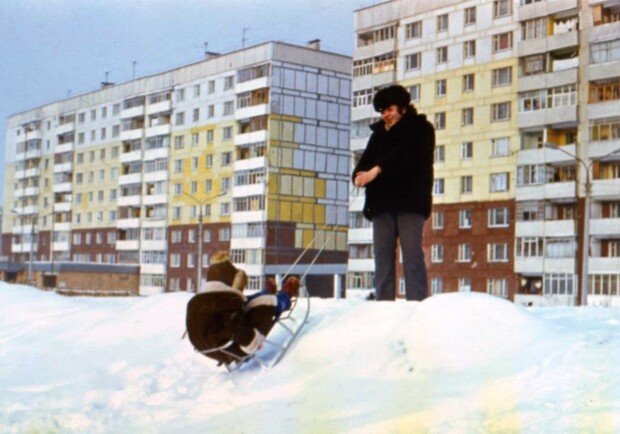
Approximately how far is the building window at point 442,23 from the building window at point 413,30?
1.79m

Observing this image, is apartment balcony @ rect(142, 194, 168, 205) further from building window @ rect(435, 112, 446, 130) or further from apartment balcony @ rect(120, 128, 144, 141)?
building window @ rect(435, 112, 446, 130)

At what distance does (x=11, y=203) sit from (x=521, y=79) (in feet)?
256

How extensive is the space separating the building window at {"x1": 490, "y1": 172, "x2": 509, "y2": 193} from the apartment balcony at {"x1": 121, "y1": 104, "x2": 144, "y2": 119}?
43.5m

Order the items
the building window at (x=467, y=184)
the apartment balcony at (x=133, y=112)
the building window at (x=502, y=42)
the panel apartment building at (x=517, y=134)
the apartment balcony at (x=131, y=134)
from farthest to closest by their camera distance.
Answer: the apartment balcony at (x=131, y=134)
the apartment balcony at (x=133, y=112)
the building window at (x=467, y=184)
the building window at (x=502, y=42)
the panel apartment building at (x=517, y=134)

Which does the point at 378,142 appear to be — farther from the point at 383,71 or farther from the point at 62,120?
the point at 62,120

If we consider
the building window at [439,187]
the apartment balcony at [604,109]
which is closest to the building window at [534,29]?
the apartment balcony at [604,109]

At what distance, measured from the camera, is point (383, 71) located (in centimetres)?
6950

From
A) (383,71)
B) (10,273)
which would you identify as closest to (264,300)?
(383,71)

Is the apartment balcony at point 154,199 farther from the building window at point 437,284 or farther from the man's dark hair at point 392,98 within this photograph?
the man's dark hair at point 392,98

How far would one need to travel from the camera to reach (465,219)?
62375 mm

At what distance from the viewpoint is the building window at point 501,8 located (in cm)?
6070

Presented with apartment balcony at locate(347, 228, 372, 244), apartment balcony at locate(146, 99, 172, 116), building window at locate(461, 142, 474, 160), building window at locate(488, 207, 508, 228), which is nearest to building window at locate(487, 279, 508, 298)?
building window at locate(488, 207, 508, 228)

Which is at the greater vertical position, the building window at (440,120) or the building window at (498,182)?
the building window at (440,120)

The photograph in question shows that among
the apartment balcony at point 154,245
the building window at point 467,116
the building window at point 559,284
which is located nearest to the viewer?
the building window at point 559,284
